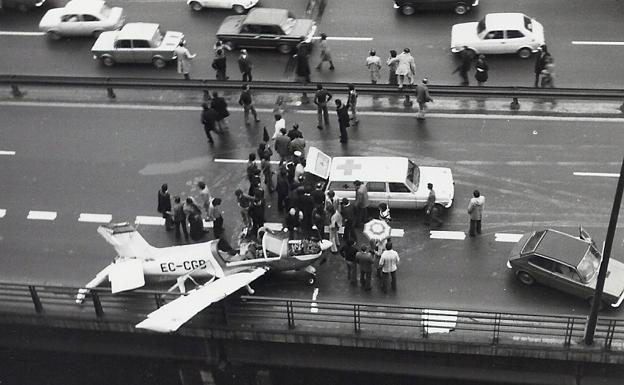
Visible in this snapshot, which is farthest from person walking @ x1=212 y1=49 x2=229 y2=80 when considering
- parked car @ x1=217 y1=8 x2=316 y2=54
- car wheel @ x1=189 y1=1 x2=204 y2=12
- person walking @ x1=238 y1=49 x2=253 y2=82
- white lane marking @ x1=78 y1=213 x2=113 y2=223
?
white lane marking @ x1=78 y1=213 x2=113 y2=223

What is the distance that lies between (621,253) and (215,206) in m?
11.5

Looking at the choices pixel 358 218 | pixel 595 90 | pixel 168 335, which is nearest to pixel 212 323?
pixel 168 335

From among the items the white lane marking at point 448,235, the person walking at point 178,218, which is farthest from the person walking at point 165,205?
the white lane marking at point 448,235

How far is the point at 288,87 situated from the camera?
1221 inches

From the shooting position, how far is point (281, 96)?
1240 inches

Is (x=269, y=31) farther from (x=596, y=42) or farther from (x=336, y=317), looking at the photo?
(x=336, y=317)

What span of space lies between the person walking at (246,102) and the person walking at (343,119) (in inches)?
123

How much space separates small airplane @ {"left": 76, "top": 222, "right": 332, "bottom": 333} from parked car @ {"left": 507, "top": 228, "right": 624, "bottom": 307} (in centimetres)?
534

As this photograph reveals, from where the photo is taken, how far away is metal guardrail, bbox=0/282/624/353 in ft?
68.0

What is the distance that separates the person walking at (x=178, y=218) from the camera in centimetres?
2498

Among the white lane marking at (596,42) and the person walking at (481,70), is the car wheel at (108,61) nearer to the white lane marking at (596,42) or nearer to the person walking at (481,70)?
the person walking at (481,70)

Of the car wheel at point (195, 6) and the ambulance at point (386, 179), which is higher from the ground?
the car wheel at point (195, 6)

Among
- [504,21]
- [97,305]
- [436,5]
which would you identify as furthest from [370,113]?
[97,305]

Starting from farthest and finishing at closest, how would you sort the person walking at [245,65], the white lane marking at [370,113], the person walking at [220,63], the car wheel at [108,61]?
the car wheel at [108,61] → the person walking at [220,63] → the person walking at [245,65] → the white lane marking at [370,113]
